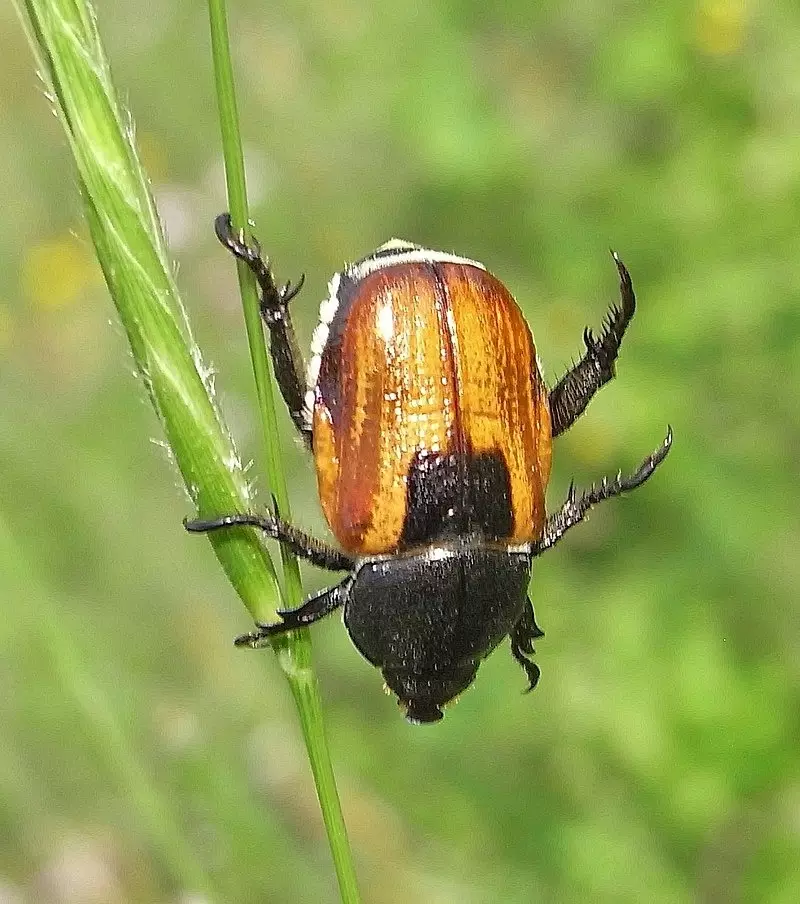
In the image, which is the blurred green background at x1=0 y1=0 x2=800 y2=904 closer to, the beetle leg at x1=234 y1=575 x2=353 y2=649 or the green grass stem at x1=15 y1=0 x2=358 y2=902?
the beetle leg at x1=234 y1=575 x2=353 y2=649

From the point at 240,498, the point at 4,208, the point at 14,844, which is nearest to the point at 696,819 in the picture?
the point at 14,844

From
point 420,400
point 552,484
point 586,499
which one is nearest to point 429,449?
point 420,400

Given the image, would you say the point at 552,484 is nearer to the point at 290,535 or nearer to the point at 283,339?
the point at 283,339

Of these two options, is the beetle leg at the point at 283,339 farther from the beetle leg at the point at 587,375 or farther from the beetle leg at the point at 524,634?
the beetle leg at the point at 524,634

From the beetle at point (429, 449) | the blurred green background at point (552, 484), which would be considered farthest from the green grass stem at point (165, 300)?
the blurred green background at point (552, 484)

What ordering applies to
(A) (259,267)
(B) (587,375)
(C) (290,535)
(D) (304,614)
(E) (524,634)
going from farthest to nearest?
1. (E) (524,634)
2. (B) (587,375)
3. (A) (259,267)
4. (C) (290,535)
5. (D) (304,614)

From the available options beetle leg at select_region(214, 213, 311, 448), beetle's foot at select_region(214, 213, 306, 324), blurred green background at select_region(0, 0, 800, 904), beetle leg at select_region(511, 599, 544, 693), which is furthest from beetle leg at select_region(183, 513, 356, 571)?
blurred green background at select_region(0, 0, 800, 904)
